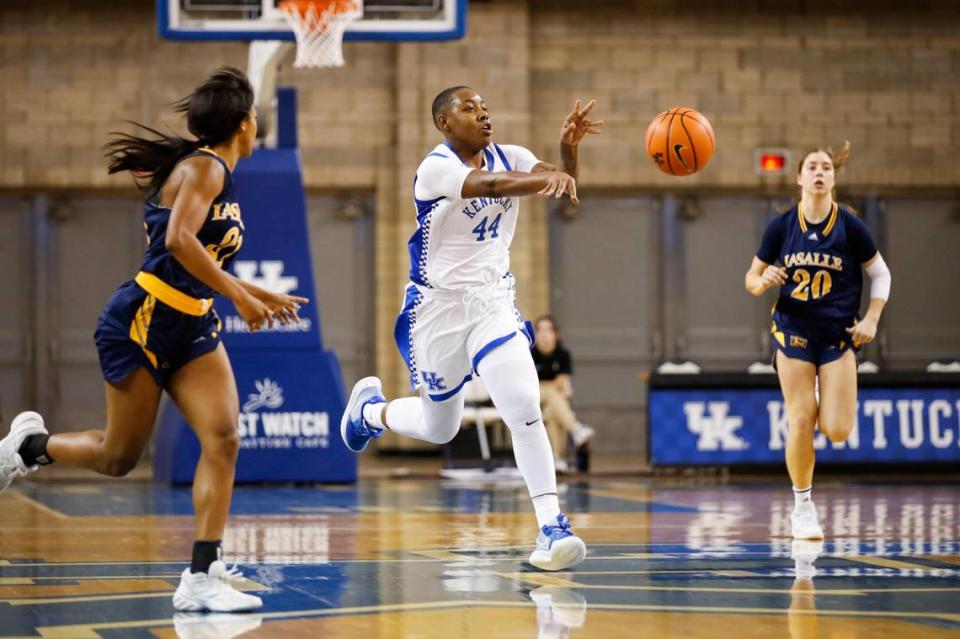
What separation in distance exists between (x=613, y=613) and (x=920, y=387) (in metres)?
10.4

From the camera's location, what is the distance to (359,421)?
7984mm

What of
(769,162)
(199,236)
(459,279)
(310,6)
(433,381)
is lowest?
(433,381)

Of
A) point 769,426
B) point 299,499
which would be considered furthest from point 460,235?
point 769,426

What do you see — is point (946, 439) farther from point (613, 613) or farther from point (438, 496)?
point (613, 613)

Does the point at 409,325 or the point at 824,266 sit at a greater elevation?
the point at 824,266

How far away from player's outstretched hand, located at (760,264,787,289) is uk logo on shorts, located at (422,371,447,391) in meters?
2.12

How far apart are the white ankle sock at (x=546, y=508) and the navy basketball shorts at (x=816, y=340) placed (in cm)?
229

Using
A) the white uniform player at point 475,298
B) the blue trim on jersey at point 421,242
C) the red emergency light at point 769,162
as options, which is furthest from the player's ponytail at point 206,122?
the red emergency light at point 769,162

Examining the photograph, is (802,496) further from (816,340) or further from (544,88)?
(544,88)

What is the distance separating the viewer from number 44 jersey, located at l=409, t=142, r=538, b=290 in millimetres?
6566

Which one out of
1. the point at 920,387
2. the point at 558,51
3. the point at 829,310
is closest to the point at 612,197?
the point at 558,51

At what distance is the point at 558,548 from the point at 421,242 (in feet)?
5.20

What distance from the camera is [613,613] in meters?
5.07

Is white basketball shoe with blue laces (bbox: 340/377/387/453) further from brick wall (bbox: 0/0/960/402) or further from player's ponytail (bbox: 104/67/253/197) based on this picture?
brick wall (bbox: 0/0/960/402)
